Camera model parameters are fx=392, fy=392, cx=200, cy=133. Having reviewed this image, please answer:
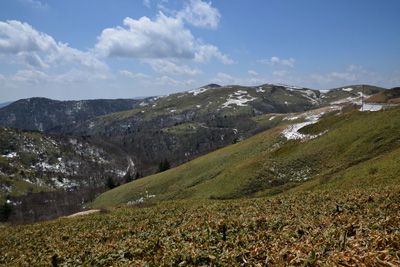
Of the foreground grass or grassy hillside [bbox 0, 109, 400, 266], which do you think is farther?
grassy hillside [bbox 0, 109, 400, 266]

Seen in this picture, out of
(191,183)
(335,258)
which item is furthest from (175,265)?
(191,183)

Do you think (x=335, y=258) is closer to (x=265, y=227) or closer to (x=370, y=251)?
(x=370, y=251)

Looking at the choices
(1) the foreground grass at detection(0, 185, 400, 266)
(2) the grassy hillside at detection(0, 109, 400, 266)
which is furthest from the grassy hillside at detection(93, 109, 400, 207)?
(1) the foreground grass at detection(0, 185, 400, 266)

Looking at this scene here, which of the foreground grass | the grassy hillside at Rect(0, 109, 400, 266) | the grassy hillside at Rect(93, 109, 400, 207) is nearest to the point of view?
the foreground grass

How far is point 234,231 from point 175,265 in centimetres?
823

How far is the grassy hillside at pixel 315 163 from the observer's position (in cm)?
5609

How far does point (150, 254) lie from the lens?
61.6 feet

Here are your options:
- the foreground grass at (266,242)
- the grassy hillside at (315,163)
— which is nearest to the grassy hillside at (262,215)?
the foreground grass at (266,242)

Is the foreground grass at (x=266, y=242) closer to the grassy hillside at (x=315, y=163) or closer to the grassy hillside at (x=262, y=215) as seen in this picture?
the grassy hillside at (x=262, y=215)

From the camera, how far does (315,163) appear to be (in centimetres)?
7156

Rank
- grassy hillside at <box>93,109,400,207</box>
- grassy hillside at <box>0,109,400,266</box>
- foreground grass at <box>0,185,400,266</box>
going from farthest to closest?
grassy hillside at <box>93,109,400,207</box> → grassy hillside at <box>0,109,400,266</box> → foreground grass at <box>0,185,400,266</box>

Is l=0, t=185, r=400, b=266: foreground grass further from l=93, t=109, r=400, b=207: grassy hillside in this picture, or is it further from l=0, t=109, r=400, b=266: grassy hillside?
l=93, t=109, r=400, b=207: grassy hillside

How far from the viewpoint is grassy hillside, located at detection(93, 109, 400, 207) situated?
184 ft

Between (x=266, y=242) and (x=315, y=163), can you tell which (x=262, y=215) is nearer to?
(x=266, y=242)
